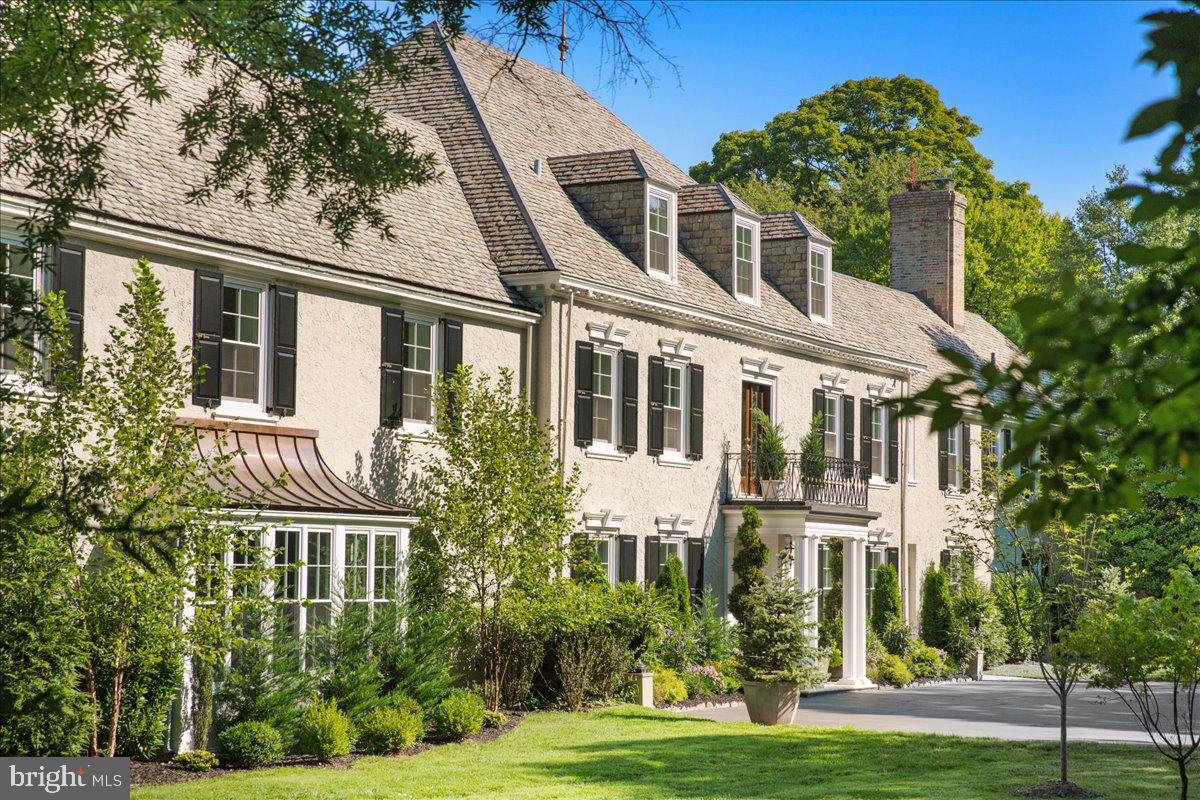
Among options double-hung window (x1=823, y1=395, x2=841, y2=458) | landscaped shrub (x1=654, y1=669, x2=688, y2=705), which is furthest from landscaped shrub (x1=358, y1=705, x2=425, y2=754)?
double-hung window (x1=823, y1=395, x2=841, y2=458)

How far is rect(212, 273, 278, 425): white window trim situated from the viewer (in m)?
18.1

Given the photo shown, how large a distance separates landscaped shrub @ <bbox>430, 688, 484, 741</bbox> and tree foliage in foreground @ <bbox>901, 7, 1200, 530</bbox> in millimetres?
15730

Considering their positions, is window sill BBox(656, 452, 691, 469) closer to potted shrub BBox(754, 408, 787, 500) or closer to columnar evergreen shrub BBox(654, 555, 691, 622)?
columnar evergreen shrub BBox(654, 555, 691, 622)

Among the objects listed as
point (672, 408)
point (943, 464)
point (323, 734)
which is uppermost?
point (672, 408)

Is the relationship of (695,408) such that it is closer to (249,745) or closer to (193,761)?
(249,745)

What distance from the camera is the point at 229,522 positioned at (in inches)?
636

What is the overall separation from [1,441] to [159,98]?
7.32 feet

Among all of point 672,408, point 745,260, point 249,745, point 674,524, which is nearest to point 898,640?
point 674,524

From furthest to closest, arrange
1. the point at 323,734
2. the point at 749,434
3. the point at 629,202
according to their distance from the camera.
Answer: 1. the point at 749,434
2. the point at 629,202
3. the point at 323,734

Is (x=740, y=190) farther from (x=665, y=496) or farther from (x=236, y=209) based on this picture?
Result: (x=236, y=209)

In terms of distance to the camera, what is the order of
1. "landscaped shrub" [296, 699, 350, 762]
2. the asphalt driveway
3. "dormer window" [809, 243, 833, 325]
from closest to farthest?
"landscaped shrub" [296, 699, 350, 762]
the asphalt driveway
"dormer window" [809, 243, 833, 325]

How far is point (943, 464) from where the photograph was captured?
3666 cm

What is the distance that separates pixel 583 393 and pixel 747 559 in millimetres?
4904

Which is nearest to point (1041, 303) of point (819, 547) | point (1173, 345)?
point (1173, 345)
